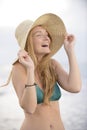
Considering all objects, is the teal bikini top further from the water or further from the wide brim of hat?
the water

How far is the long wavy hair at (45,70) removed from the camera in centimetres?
187

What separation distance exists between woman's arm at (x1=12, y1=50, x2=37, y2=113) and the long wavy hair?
0.12m

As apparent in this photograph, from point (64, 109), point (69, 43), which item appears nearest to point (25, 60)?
point (69, 43)

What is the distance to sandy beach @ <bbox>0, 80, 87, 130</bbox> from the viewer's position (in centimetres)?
234

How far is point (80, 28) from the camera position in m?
2.53

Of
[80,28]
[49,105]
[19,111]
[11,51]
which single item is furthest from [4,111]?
[80,28]

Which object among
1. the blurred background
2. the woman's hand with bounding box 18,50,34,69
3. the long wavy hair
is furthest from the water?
the woman's hand with bounding box 18,50,34,69

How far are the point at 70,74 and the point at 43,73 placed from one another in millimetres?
164

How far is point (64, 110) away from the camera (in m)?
2.43

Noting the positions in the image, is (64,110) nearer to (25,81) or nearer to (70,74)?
(70,74)

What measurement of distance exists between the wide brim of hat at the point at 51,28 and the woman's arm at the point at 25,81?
0.70ft

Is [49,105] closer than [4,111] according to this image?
Yes

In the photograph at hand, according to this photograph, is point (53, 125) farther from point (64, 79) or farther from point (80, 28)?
point (80, 28)

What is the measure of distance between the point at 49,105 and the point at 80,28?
2.88 ft
